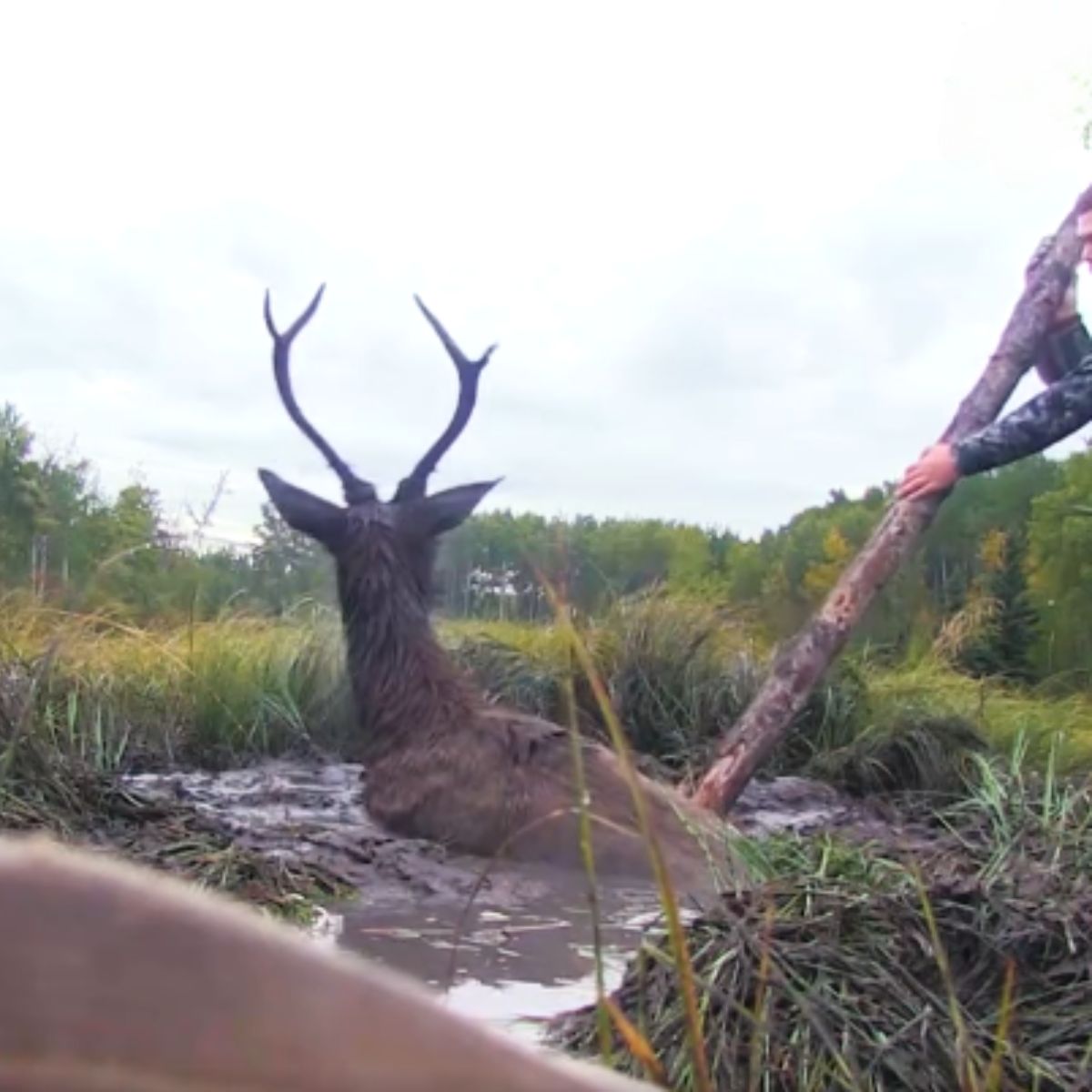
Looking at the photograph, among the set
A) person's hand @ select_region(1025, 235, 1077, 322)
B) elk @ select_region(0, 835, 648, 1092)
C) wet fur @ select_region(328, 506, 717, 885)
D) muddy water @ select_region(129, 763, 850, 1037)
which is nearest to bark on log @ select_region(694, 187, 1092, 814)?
person's hand @ select_region(1025, 235, 1077, 322)

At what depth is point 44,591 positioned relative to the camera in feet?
34.6

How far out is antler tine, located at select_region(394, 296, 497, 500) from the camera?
7.34 meters

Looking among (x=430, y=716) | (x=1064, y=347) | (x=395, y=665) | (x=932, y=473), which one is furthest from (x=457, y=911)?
(x=1064, y=347)

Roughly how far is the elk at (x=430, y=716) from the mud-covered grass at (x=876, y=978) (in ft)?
4.21

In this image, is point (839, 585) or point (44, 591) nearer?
point (839, 585)

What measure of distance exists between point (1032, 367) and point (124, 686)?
4733 millimetres

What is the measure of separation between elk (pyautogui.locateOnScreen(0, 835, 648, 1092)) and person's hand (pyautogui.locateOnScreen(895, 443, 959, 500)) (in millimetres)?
6168

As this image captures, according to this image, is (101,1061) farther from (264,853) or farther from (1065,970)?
(264,853)

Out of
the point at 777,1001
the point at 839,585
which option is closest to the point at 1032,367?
the point at 839,585

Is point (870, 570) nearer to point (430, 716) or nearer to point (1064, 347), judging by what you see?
point (1064, 347)

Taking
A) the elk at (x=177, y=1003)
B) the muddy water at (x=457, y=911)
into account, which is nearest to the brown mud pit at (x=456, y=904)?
the muddy water at (x=457, y=911)

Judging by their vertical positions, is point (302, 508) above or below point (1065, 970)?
above

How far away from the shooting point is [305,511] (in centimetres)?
706

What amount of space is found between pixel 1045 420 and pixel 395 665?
2.62 m
